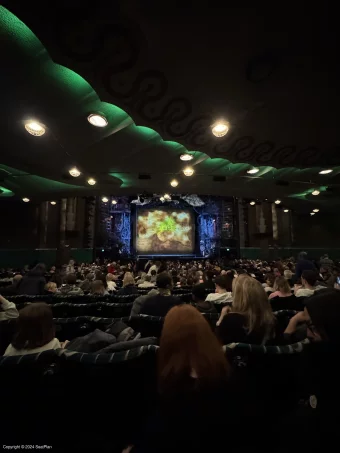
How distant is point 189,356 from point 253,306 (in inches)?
47.4

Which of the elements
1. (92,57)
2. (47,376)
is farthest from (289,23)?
(47,376)

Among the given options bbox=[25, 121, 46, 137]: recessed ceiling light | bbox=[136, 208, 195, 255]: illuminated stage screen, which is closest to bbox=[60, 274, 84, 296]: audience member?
bbox=[25, 121, 46, 137]: recessed ceiling light

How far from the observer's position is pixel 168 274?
3.35m

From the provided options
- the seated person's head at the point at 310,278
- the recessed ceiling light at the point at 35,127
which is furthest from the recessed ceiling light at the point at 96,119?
the seated person's head at the point at 310,278

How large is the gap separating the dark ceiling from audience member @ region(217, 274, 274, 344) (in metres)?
Result: 2.64

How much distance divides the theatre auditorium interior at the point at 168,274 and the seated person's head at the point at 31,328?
0.4 inches

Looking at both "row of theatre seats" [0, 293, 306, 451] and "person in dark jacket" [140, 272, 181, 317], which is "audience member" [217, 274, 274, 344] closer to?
"row of theatre seats" [0, 293, 306, 451]

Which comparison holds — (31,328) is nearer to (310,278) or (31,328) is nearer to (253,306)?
(253,306)

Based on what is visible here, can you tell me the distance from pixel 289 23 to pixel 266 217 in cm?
1560

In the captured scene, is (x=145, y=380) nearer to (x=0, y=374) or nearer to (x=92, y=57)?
(x=0, y=374)

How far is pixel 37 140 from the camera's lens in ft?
16.0

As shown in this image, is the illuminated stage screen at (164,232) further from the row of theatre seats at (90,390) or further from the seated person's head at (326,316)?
the seated person's head at (326,316)

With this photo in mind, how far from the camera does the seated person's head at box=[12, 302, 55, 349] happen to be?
1643 millimetres

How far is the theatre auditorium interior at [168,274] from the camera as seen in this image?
3.62 feet
